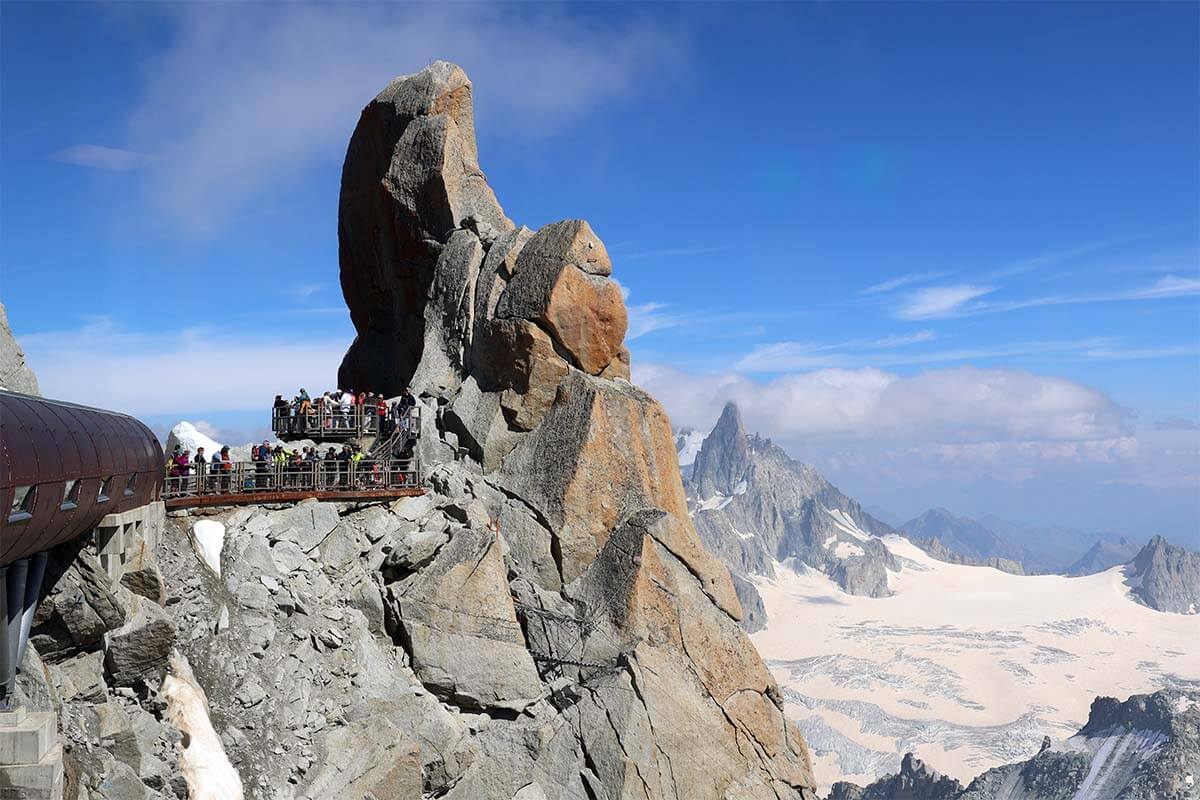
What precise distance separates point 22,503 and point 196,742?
31.4 ft

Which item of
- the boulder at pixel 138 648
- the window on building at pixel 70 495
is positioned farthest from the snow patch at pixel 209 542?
the window on building at pixel 70 495

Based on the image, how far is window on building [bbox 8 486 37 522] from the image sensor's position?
22.6m

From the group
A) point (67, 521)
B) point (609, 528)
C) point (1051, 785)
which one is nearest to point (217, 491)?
point (67, 521)

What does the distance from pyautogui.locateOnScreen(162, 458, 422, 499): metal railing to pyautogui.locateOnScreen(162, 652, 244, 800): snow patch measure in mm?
9427

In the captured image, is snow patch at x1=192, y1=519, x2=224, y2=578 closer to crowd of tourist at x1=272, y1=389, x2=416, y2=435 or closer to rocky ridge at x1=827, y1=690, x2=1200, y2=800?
crowd of tourist at x1=272, y1=389, x2=416, y2=435

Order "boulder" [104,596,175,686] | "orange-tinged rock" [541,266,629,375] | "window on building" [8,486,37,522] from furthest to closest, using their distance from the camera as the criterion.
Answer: "orange-tinged rock" [541,266,629,375], "boulder" [104,596,175,686], "window on building" [8,486,37,522]

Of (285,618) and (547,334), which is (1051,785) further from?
(285,618)

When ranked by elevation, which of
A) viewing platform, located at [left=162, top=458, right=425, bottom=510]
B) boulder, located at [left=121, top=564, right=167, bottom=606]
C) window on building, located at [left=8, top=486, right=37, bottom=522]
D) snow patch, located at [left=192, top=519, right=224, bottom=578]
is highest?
viewing platform, located at [left=162, top=458, right=425, bottom=510]

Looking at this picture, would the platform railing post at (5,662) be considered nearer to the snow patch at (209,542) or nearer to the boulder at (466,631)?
the snow patch at (209,542)

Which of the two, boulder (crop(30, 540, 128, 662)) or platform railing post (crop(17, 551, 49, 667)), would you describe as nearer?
platform railing post (crop(17, 551, 49, 667))

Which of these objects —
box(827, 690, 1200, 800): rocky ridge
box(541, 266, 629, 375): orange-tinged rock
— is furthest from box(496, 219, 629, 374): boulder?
box(827, 690, 1200, 800): rocky ridge

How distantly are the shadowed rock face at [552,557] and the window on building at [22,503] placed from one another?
1673 cm

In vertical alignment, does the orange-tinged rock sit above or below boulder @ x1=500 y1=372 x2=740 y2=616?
above

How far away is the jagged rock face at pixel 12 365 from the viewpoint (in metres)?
39.8
